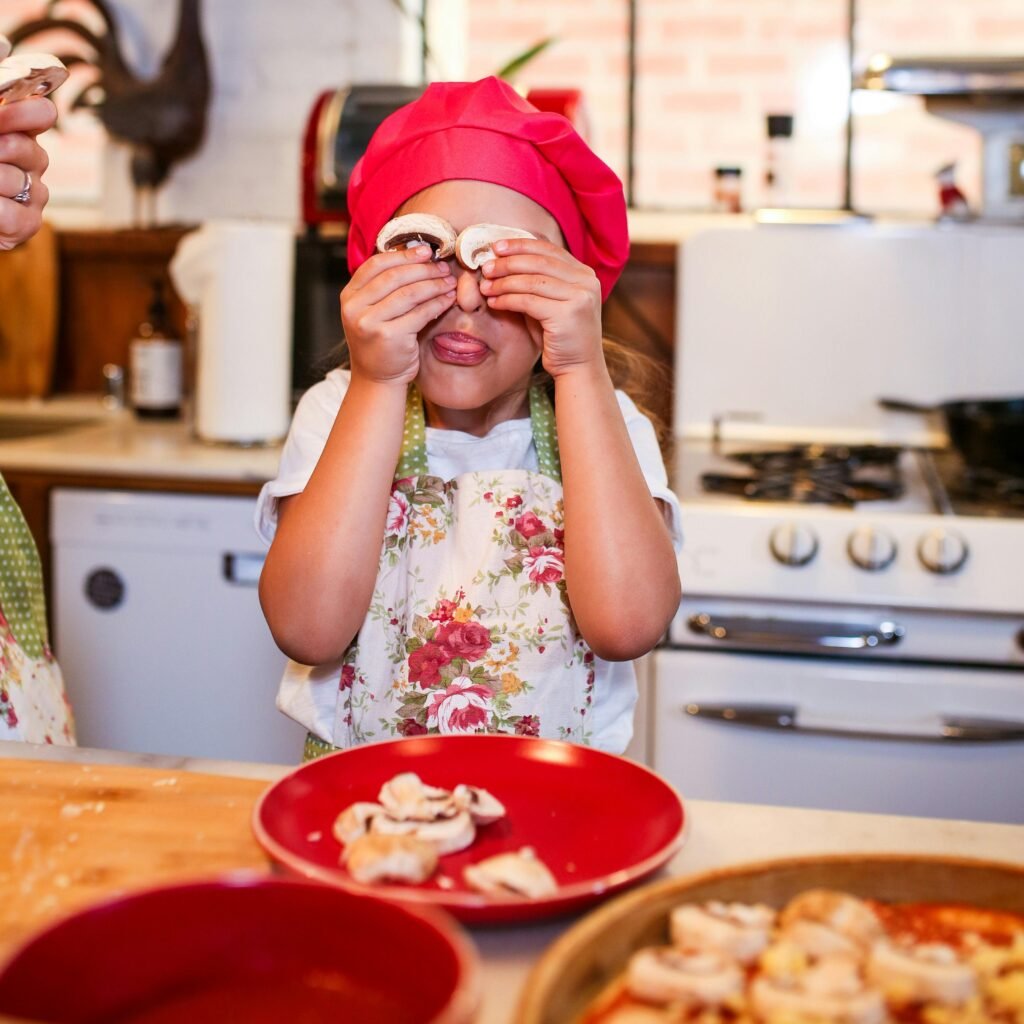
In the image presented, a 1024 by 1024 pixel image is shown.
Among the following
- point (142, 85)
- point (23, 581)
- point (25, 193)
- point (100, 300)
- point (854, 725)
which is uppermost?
point (142, 85)

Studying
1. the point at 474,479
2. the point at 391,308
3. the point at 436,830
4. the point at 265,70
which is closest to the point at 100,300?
the point at 265,70

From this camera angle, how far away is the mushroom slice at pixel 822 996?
0.52 metres

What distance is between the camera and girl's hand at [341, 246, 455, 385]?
1105mm

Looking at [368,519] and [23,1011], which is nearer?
[23,1011]

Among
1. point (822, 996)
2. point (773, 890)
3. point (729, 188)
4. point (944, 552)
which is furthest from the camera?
point (729, 188)

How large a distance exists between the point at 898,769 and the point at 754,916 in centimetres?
134

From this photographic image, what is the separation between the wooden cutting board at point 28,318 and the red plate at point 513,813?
7.59 ft

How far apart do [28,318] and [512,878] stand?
2546mm

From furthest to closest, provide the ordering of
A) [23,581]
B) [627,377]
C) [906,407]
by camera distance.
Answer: [906,407] < [627,377] < [23,581]

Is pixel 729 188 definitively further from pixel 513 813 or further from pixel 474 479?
pixel 513 813

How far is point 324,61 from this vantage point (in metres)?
2.81

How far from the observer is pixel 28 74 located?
2.95 feet

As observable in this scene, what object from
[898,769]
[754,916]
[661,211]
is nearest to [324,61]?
[661,211]

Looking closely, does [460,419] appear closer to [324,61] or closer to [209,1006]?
[209,1006]
